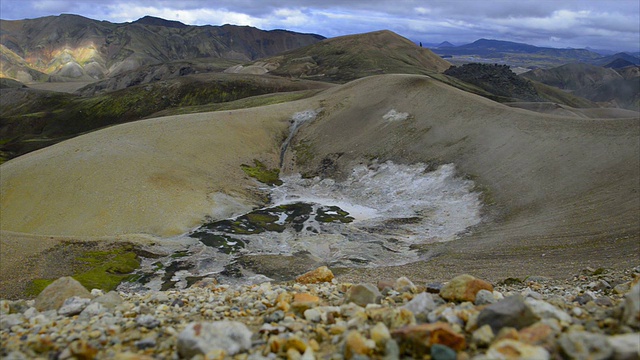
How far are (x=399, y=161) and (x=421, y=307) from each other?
190ft

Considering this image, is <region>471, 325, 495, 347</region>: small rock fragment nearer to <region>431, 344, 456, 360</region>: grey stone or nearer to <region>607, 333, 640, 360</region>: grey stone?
<region>431, 344, 456, 360</region>: grey stone

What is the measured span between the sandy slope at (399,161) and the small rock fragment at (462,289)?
731 inches

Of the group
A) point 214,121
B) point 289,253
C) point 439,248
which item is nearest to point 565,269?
point 439,248

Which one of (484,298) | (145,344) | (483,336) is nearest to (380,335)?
(483,336)

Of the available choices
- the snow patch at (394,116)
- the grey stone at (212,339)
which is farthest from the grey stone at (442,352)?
the snow patch at (394,116)

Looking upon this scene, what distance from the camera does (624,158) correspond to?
147 feet

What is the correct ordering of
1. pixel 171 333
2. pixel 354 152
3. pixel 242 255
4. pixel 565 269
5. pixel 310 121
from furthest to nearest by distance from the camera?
pixel 310 121 → pixel 354 152 → pixel 242 255 → pixel 565 269 → pixel 171 333

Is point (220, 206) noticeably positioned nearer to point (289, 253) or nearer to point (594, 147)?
point (289, 253)

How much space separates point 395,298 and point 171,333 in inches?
220

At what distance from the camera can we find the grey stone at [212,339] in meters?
7.71

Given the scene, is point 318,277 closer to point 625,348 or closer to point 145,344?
point 145,344

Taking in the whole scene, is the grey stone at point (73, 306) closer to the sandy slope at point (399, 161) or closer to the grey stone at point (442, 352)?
the grey stone at point (442, 352)

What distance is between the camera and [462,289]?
11.0 metres

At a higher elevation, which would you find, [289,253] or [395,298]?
[395,298]
